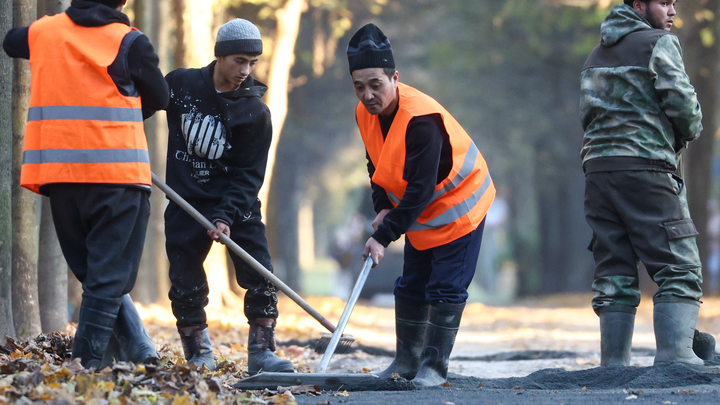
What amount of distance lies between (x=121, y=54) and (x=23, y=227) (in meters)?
2.18

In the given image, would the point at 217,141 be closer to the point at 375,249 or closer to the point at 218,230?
the point at 218,230

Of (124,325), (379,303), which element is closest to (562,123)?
(379,303)

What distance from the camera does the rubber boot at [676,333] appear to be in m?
A: 5.23

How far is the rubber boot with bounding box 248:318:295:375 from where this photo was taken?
5.13 metres

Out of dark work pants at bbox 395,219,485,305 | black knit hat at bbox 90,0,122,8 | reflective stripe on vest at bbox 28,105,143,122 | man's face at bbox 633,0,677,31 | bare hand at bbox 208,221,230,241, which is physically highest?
man's face at bbox 633,0,677,31

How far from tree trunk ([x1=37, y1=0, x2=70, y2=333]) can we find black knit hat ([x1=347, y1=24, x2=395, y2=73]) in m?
2.78

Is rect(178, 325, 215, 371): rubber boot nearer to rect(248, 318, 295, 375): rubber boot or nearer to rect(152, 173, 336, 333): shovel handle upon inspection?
rect(248, 318, 295, 375): rubber boot

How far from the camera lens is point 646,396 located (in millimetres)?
4438

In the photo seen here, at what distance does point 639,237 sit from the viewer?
17.7 feet

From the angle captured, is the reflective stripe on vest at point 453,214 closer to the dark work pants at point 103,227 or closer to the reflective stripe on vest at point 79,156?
the dark work pants at point 103,227

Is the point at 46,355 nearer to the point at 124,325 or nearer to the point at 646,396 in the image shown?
the point at 124,325

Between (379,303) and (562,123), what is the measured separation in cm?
614

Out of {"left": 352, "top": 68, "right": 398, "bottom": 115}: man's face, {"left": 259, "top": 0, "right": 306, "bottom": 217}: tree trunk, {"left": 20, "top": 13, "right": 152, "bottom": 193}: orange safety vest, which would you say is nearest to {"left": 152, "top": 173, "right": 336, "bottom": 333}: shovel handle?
Answer: {"left": 20, "top": 13, "right": 152, "bottom": 193}: orange safety vest

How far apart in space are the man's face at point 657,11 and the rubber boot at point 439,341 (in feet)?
7.05
